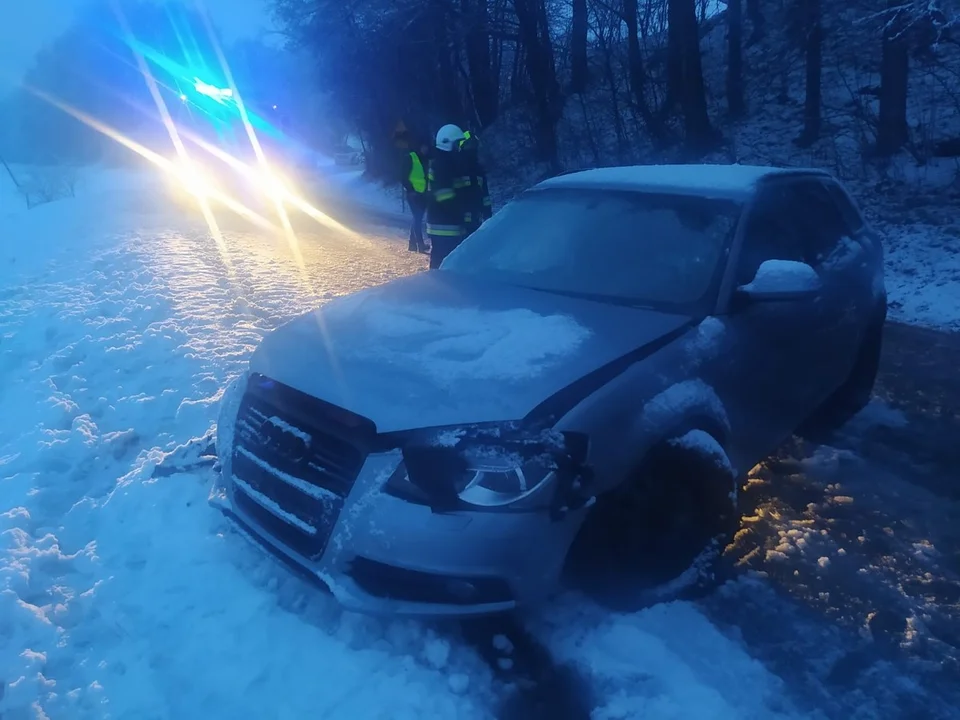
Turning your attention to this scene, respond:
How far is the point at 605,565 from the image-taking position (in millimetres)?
3018

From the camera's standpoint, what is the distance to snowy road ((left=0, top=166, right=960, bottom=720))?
2703 millimetres

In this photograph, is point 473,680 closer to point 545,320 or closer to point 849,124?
point 545,320

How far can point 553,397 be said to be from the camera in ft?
8.88

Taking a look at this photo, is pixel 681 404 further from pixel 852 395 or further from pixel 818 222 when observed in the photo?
pixel 852 395

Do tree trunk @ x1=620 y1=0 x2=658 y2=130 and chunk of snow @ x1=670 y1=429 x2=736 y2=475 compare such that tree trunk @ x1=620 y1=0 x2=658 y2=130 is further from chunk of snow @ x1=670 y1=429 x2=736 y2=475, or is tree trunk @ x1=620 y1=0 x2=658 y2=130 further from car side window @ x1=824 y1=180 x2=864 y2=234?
chunk of snow @ x1=670 y1=429 x2=736 y2=475

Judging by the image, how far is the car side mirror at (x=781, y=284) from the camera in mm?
3404

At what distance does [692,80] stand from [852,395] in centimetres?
1106

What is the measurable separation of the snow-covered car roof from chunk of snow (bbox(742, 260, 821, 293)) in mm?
564

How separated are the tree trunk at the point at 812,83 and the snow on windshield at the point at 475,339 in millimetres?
13100

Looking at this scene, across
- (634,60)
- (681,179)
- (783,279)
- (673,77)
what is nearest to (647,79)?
(634,60)

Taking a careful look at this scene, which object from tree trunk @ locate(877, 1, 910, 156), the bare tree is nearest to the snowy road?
tree trunk @ locate(877, 1, 910, 156)

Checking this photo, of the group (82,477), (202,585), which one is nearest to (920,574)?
(202,585)

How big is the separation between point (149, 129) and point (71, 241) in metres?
43.0

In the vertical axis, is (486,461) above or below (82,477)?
above
